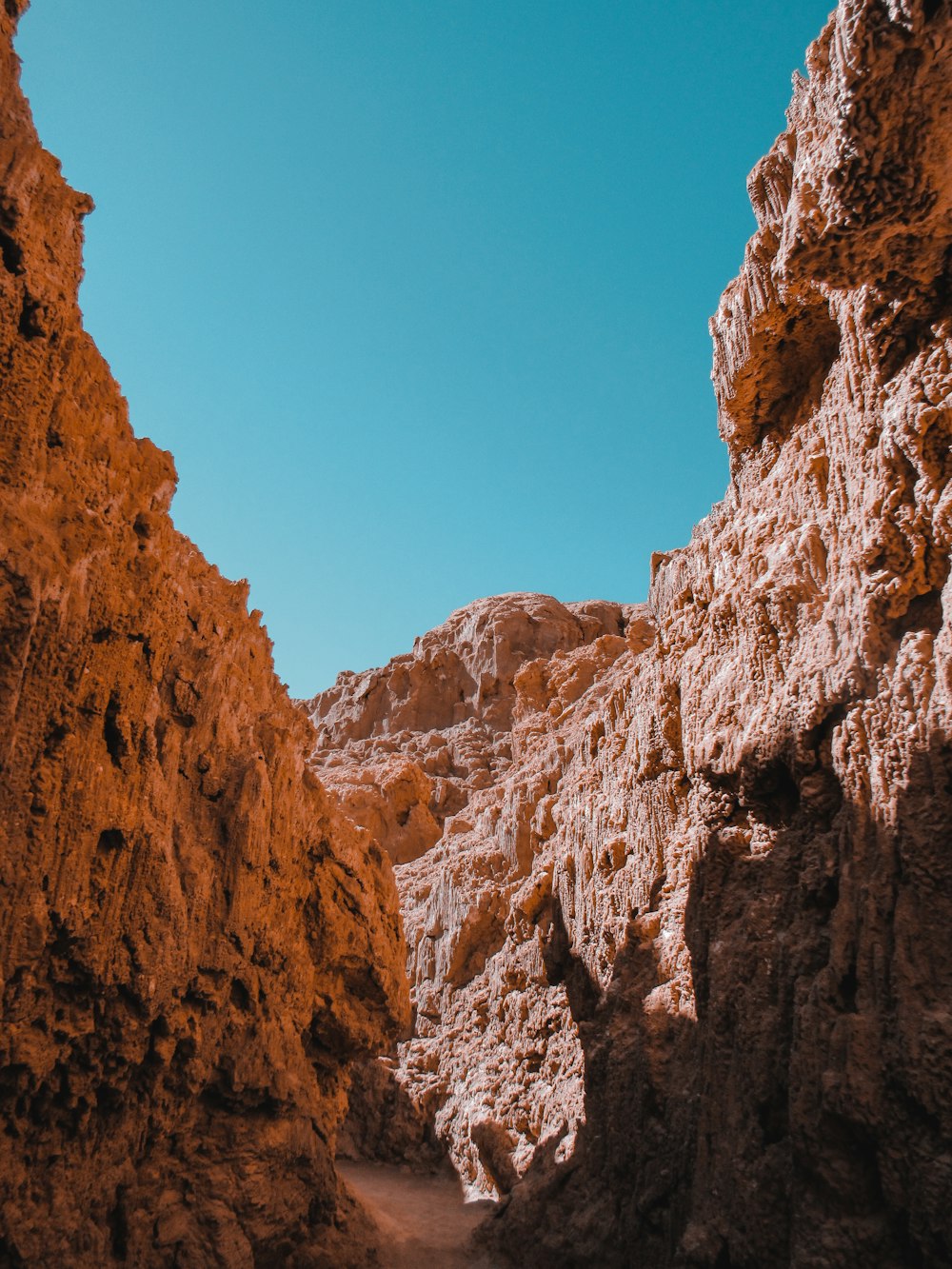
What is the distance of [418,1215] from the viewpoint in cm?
1741

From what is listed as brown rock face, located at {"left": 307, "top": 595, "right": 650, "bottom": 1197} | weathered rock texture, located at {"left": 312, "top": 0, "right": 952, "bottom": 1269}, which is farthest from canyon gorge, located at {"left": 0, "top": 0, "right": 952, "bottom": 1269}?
brown rock face, located at {"left": 307, "top": 595, "right": 650, "bottom": 1197}

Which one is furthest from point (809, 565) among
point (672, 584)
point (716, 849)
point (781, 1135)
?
point (672, 584)

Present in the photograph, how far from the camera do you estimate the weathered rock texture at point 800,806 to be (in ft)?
25.2

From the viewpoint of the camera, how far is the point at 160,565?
11344 millimetres

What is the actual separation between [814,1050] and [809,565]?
5.26m

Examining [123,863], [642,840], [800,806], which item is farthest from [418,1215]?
[800,806]

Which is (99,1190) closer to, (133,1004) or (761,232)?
(133,1004)

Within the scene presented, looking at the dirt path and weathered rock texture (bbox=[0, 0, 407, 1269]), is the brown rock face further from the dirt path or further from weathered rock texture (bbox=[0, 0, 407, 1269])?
weathered rock texture (bbox=[0, 0, 407, 1269])

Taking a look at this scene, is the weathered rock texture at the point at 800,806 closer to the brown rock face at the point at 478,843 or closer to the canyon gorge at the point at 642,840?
the canyon gorge at the point at 642,840

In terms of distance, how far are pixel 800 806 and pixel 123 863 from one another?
795 cm

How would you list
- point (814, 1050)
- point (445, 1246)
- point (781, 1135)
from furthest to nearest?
point (445, 1246) → point (781, 1135) → point (814, 1050)

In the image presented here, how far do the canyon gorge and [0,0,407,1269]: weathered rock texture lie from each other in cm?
5

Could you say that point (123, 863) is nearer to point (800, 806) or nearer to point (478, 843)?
point (800, 806)

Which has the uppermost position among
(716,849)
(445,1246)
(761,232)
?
(761,232)
